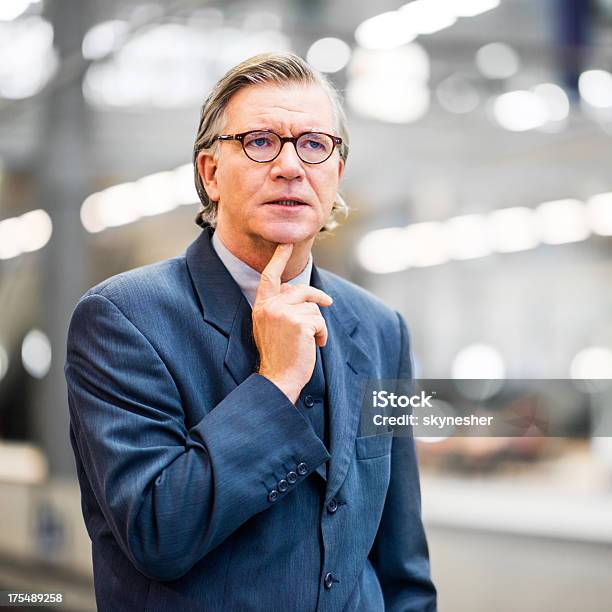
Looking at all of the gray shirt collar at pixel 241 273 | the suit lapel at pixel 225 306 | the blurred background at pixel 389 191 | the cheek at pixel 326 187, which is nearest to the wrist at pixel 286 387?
the suit lapel at pixel 225 306

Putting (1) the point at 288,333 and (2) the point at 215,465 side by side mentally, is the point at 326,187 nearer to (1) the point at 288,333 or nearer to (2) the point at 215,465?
(1) the point at 288,333

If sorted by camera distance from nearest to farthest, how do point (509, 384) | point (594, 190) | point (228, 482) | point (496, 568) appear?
1. point (228, 482)
2. point (496, 568)
3. point (509, 384)
4. point (594, 190)

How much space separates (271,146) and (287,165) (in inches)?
Result: 2.1

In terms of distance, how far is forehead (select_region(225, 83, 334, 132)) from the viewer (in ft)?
4.91

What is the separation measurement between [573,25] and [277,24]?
1.08 metres

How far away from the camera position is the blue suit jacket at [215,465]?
1.29 meters

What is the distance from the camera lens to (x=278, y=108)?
1.50 metres

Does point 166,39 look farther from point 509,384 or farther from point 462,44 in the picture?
point 509,384

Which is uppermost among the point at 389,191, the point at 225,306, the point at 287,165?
the point at 389,191

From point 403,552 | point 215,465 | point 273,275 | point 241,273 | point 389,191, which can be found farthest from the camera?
point 389,191

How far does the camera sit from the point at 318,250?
3.20 metres

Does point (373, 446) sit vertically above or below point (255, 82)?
below

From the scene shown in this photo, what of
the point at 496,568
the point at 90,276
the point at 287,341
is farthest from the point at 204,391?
the point at 90,276

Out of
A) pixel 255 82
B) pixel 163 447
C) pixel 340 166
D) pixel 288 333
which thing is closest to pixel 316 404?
pixel 288 333
